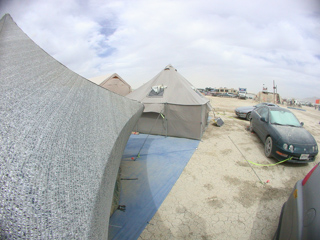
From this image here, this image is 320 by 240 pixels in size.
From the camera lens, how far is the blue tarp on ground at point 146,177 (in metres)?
2.91

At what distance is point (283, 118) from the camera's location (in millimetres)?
6090

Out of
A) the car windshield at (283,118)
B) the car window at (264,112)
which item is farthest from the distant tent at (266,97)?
the car windshield at (283,118)

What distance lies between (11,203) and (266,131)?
277 inches

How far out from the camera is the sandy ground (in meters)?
2.81

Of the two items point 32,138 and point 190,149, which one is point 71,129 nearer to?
point 32,138

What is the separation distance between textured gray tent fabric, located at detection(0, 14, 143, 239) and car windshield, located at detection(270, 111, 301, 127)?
656 centimetres

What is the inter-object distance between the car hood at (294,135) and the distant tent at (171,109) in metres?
2.77

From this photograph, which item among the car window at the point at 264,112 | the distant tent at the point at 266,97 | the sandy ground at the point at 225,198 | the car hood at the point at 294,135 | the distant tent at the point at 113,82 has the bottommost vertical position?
the sandy ground at the point at 225,198

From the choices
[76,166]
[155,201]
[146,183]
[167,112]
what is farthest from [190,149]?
[76,166]

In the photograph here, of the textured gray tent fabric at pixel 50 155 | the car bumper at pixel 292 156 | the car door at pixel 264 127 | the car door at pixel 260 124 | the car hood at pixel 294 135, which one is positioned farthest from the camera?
the car door at pixel 260 124

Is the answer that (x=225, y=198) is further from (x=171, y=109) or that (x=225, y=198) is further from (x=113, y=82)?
(x=113, y=82)

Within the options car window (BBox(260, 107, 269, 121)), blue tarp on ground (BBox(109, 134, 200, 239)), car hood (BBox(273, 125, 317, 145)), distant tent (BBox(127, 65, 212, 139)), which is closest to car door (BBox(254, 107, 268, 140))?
car window (BBox(260, 107, 269, 121))

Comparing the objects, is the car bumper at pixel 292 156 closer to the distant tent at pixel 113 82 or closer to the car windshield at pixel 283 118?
the car windshield at pixel 283 118

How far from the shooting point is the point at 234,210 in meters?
3.27
